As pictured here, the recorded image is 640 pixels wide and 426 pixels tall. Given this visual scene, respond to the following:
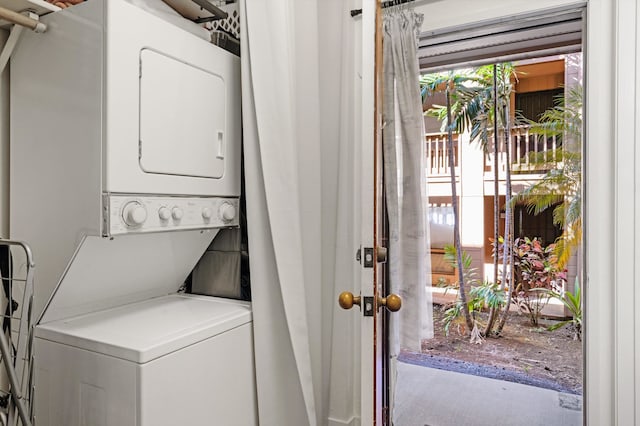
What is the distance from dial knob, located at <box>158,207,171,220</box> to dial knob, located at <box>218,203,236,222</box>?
11.4 inches

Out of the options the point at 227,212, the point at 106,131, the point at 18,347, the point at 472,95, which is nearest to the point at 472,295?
the point at 472,95

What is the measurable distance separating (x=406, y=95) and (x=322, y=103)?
1.56 feet

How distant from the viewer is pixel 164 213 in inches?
63.7

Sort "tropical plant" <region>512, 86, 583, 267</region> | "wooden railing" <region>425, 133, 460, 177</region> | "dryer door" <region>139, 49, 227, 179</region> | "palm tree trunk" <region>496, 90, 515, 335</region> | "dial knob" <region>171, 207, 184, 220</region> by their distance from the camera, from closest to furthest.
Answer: "dryer door" <region>139, 49, 227, 179</region>
"dial knob" <region>171, 207, 184, 220</region>
"tropical plant" <region>512, 86, 583, 267</region>
"palm tree trunk" <region>496, 90, 515, 335</region>
"wooden railing" <region>425, 133, 460, 177</region>

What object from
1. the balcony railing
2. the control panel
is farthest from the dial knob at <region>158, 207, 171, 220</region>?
the balcony railing

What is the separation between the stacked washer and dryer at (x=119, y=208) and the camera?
1413mm

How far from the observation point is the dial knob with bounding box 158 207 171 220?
5.27ft

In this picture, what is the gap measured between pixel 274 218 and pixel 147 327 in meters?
0.67

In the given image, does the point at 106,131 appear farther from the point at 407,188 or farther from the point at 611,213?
the point at 611,213

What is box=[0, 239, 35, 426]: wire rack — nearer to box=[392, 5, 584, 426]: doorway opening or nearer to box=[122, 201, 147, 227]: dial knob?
box=[122, 201, 147, 227]: dial knob

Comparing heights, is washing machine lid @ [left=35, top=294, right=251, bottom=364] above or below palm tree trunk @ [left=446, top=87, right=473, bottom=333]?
below

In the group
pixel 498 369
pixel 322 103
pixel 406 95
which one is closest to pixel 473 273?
pixel 498 369

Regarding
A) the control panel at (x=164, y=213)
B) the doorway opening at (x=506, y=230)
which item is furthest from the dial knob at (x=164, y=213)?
the doorway opening at (x=506, y=230)

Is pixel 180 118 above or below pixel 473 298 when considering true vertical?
above
